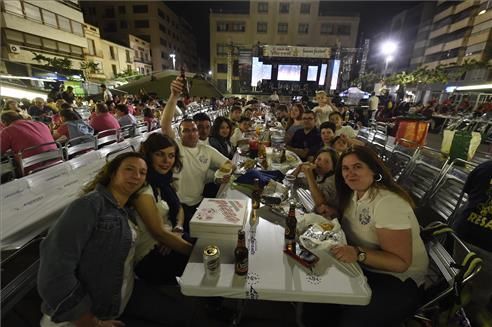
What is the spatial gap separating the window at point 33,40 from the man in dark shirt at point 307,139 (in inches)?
915

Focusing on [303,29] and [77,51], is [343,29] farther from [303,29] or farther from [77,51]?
[77,51]

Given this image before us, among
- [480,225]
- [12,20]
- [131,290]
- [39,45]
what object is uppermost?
[12,20]

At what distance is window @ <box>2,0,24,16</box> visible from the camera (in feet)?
51.3

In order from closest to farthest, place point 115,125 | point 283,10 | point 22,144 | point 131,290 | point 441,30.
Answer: point 131,290, point 22,144, point 115,125, point 283,10, point 441,30

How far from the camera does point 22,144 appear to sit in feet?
11.1

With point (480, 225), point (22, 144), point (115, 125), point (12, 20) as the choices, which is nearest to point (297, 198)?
point (480, 225)

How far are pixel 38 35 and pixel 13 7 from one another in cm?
206

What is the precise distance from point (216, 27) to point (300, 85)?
1808 cm

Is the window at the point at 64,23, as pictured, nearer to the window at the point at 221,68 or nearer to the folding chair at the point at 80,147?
the window at the point at 221,68

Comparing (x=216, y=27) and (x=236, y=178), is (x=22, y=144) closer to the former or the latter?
(x=236, y=178)

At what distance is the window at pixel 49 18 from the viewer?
1889cm

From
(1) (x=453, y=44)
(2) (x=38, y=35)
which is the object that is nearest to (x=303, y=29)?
(1) (x=453, y=44)

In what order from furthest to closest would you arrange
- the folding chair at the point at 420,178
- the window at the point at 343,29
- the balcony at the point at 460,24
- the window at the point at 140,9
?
1. the window at the point at 140,9
2. the balcony at the point at 460,24
3. the window at the point at 343,29
4. the folding chair at the point at 420,178

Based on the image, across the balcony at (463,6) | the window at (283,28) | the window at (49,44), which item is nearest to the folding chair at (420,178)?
the window at (49,44)
